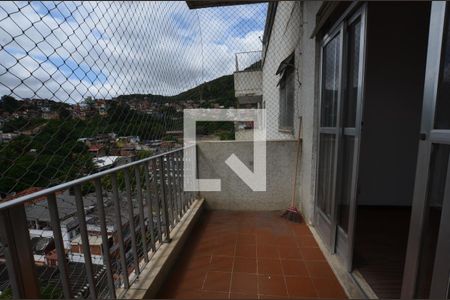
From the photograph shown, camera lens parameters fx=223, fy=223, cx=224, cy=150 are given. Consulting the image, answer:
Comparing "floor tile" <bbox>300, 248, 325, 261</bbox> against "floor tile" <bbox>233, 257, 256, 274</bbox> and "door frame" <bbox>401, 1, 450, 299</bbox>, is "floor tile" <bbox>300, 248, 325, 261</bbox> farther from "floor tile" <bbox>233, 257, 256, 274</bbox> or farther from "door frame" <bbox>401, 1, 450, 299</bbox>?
"door frame" <bbox>401, 1, 450, 299</bbox>

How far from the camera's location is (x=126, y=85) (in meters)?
1.53

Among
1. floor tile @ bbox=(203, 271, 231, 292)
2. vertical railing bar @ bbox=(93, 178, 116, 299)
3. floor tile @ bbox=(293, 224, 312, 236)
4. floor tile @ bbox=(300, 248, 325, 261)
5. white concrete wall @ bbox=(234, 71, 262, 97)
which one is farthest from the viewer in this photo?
white concrete wall @ bbox=(234, 71, 262, 97)

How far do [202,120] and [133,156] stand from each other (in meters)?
1.99

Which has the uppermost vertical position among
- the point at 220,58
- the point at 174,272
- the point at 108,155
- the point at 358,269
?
the point at 220,58

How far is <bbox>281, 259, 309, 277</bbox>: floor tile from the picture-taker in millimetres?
1885

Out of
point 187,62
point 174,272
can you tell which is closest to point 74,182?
point 174,272

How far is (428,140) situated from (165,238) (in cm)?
204

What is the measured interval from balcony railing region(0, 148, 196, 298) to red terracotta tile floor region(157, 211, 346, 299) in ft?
1.27

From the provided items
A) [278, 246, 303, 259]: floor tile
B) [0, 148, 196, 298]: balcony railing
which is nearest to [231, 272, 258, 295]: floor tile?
[278, 246, 303, 259]: floor tile

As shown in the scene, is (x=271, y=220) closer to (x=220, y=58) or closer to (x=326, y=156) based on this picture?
(x=326, y=156)

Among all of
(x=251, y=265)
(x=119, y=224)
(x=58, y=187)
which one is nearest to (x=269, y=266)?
(x=251, y=265)

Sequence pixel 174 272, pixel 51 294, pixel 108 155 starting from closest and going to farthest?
pixel 51 294
pixel 108 155
pixel 174 272

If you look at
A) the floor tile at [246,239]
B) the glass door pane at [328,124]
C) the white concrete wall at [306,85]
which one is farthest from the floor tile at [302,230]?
the floor tile at [246,239]

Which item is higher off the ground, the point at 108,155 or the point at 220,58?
the point at 220,58
